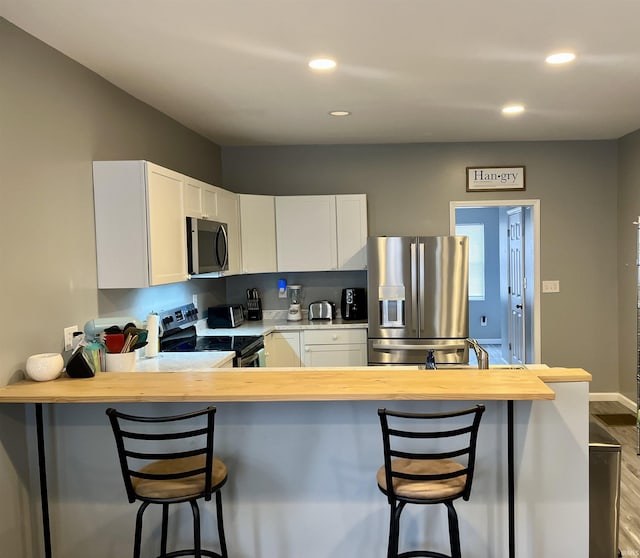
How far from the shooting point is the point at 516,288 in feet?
20.3

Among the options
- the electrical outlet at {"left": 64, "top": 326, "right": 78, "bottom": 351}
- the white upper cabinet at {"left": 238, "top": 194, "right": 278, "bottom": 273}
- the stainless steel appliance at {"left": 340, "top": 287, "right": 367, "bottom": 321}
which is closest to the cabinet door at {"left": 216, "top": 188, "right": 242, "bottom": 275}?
the white upper cabinet at {"left": 238, "top": 194, "right": 278, "bottom": 273}

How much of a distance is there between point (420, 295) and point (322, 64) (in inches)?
89.9

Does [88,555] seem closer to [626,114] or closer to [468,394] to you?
[468,394]

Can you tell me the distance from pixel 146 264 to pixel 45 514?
4.19 ft

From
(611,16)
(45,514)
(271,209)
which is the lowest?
(45,514)

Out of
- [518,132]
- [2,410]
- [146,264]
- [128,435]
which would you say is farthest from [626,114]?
[2,410]

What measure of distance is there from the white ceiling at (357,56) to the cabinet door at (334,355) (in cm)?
191

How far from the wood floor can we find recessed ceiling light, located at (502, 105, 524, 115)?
263cm

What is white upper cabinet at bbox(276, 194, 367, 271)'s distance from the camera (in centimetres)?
518

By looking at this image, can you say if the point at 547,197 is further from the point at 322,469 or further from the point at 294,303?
the point at 322,469

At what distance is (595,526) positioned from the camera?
8.71 ft

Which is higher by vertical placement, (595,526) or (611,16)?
(611,16)

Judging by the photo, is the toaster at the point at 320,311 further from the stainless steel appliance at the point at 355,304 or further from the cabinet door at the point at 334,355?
the cabinet door at the point at 334,355

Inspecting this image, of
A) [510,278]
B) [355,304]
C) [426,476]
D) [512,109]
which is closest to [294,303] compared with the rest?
[355,304]
